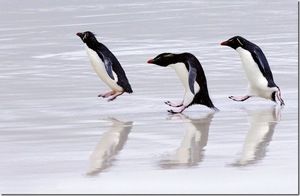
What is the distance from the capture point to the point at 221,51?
1369 cm

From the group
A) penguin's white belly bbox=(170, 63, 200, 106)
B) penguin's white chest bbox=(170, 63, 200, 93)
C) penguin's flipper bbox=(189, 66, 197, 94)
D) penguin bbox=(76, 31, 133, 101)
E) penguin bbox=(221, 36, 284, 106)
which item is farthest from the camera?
penguin bbox=(76, 31, 133, 101)

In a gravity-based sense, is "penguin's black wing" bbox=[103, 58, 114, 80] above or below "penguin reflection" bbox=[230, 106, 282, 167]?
above

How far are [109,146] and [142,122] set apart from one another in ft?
3.66

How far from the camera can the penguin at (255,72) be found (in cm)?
950

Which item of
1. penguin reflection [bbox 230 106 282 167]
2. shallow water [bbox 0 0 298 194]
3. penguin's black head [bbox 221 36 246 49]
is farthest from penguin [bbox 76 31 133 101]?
penguin reflection [bbox 230 106 282 167]

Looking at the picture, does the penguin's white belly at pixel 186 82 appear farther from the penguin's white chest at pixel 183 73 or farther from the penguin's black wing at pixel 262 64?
the penguin's black wing at pixel 262 64

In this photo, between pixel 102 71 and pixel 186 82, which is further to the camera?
pixel 102 71

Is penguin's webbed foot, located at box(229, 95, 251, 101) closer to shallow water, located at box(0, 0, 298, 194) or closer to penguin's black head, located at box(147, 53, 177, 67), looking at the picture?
shallow water, located at box(0, 0, 298, 194)

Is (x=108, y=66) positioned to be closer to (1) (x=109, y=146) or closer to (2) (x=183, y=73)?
(2) (x=183, y=73)

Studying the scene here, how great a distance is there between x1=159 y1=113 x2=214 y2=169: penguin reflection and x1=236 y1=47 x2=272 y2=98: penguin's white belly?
711mm

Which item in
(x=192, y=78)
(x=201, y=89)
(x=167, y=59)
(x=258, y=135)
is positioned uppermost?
(x=167, y=59)

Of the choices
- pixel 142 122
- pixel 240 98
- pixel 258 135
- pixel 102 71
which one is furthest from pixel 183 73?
pixel 258 135

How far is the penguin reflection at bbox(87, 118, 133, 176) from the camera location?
22.2 feet

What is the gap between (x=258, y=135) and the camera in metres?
7.78
